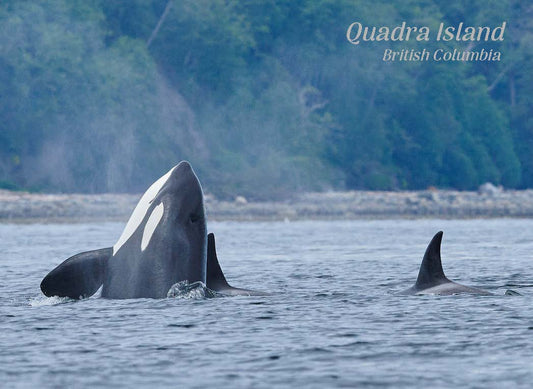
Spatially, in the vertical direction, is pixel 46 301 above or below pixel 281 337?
below

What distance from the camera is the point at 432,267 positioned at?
19156 millimetres

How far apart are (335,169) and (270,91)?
25.7 ft

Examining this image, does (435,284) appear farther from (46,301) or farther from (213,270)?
(46,301)

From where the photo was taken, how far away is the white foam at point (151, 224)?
50.5 feet

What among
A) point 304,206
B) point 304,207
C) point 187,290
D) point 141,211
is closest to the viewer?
point 141,211

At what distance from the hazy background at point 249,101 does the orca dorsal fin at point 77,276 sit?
6458 centimetres

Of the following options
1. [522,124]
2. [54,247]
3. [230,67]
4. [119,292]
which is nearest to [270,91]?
[230,67]

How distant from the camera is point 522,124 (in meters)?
113

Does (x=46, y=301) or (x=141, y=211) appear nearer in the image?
(x=141, y=211)

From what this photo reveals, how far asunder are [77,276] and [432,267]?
6.11m

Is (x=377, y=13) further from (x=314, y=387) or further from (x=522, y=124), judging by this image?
(x=314, y=387)

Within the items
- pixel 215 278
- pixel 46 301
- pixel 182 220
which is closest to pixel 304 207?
pixel 46 301

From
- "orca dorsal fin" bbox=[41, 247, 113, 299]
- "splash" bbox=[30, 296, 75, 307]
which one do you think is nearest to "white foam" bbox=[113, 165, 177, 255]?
"orca dorsal fin" bbox=[41, 247, 113, 299]

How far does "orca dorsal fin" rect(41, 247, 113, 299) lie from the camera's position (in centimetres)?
1558
